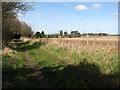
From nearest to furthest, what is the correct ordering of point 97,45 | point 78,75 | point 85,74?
point 78,75, point 85,74, point 97,45

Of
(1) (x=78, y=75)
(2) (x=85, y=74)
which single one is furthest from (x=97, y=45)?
(1) (x=78, y=75)

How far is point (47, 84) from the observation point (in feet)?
15.1

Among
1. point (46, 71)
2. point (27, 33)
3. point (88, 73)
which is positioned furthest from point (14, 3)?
point (27, 33)

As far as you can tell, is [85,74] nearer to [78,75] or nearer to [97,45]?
[78,75]

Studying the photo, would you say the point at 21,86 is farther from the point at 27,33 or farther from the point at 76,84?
the point at 27,33

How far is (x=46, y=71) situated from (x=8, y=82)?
1881 millimetres

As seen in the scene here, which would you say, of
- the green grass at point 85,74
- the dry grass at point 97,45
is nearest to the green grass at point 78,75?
the green grass at point 85,74

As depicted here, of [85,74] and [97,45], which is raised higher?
[97,45]

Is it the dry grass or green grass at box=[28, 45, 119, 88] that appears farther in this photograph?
the dry grass

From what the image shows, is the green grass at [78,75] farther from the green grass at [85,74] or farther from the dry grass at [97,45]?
the dry grass at [97,45]

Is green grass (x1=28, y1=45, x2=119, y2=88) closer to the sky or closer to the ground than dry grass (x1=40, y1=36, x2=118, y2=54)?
closer to the ground

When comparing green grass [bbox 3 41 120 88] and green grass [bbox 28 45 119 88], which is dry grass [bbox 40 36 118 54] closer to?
green grass [bbox 28 45 119 88]

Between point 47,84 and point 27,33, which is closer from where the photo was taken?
point 47,84

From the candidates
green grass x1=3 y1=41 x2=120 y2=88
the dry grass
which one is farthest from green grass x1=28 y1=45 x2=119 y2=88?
the dry grass
